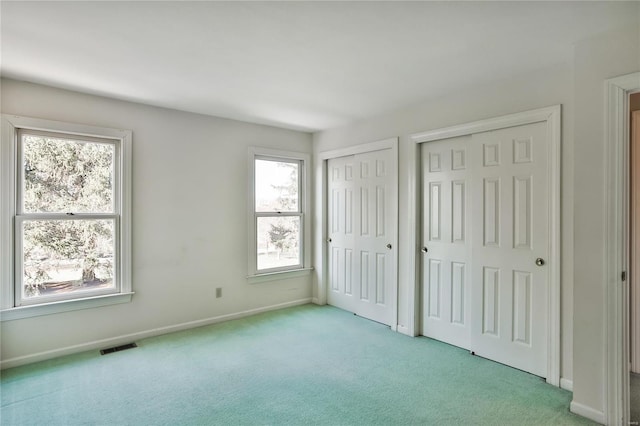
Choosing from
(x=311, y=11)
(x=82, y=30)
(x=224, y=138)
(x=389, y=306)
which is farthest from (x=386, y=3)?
(x=389, y=306)

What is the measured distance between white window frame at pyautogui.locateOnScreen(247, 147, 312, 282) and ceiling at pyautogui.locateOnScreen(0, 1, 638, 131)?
118 centimetres

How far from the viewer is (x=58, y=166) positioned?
10.2 ft

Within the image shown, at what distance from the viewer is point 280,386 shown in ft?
Answer: 8.45

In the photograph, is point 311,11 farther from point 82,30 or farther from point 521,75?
point 521,75

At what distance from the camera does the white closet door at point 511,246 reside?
271cm

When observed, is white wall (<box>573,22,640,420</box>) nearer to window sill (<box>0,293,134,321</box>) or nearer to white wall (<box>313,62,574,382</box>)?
white wall (<box>313,62,574,382</box>)

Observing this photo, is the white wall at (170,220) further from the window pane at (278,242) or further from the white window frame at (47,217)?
the window pane at (278,242)

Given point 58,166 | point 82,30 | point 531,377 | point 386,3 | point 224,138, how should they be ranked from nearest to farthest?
point 386,3, point 82,30, point 531,377, point 58,166, point 224,138

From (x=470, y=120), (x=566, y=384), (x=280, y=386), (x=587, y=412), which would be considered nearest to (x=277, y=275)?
(x=280, y=386)

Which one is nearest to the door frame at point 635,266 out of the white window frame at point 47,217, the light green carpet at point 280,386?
the light green carpet at point 280,386

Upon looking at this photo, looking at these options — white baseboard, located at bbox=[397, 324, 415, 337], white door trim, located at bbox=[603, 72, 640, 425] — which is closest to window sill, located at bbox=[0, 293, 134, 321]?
white baseboard, located at bbox=[397, 324, 415, 337]

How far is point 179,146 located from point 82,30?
5.68ft

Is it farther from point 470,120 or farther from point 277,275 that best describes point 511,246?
point 277,275

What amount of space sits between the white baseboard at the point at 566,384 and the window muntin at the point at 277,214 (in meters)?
3.13
